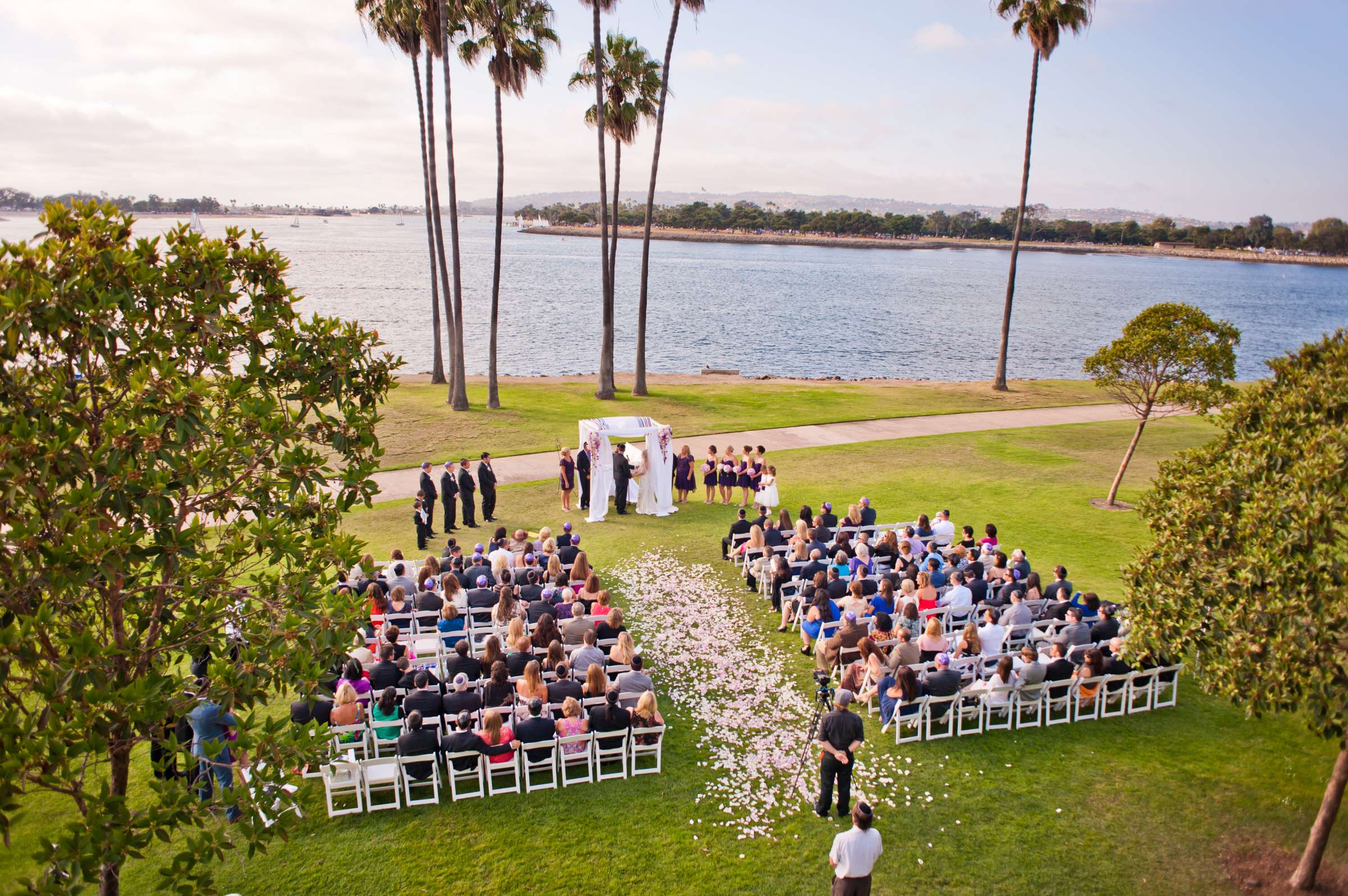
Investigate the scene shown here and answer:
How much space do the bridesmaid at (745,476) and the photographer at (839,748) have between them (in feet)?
39.4

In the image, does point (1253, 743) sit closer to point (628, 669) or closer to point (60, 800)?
point (628, 669)

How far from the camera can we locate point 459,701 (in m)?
10.5

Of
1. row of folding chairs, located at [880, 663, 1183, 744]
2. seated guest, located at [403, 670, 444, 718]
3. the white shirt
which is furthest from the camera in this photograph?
row of folding chairs, located at [880, 663, 1183, 744]

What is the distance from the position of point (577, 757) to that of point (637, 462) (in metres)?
11.6

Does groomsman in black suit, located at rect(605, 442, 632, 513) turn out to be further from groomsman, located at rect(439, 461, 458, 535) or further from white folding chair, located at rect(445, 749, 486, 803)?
white folding chair, located at rect(445, 749, 486, 803)

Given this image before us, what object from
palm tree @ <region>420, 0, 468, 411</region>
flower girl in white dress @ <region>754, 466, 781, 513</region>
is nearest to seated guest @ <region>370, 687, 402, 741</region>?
flower girl in white dress @ <region>754, 466, 781, 513</region>

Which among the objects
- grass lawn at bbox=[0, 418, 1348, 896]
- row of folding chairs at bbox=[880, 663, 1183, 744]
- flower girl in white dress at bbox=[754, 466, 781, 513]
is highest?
flower girl in white dress at bbox=[754, 466, 781, 513]

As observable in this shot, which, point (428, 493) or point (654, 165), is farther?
point (654, 165)

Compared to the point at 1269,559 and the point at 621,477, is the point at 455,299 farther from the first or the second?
the point at 1269,559

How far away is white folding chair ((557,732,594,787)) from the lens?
10.0 metres

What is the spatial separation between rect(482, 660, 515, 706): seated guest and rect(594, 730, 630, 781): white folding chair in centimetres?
125

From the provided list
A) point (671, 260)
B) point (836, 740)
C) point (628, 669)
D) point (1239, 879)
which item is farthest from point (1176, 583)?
point (671, 260)

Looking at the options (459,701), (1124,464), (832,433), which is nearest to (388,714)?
(459,701)

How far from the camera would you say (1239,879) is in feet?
28.6
